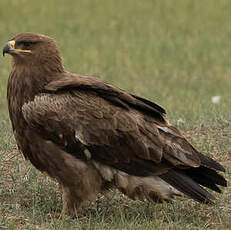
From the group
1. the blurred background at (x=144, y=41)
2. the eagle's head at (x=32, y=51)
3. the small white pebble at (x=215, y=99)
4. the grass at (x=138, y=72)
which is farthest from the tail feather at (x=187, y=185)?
the small white pebble at (x=215, y=99)

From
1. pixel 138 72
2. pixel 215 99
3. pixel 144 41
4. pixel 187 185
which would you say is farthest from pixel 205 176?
pixel 144 41

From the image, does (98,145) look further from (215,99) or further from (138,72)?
(138,72)

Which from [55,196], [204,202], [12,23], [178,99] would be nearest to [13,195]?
[55,196]

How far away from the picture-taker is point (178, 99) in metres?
13.3

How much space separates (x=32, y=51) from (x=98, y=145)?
1147 millimetres

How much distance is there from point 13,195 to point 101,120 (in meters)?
1.25

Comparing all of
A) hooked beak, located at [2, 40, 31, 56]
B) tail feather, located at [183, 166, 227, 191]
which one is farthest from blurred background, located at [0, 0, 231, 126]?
hooked beak, located at [2, 40, 31, 56]

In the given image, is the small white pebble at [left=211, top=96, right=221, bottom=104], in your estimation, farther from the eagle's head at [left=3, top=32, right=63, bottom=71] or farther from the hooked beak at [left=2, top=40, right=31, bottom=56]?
the hooked beak at [left=2, top=40, right=31, bottom=56]

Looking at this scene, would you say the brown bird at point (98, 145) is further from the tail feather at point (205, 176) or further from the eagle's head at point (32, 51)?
the eagle's head at point (32, 51)

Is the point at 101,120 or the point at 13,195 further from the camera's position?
the point at 13,195

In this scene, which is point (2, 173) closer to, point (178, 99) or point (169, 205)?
point (169, 205)

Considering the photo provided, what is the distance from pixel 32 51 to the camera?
730cm

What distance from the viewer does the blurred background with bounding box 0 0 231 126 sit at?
14922 mm

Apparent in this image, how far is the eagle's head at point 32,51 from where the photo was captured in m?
7.26
